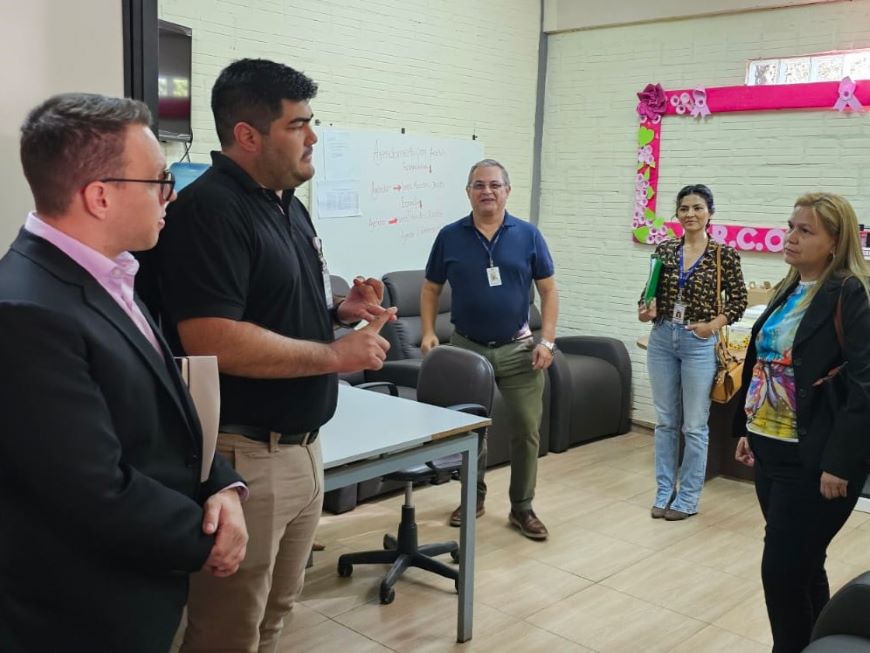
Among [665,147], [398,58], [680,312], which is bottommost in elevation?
[680,312]

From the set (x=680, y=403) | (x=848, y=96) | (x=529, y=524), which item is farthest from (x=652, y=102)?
(x=529, y=524)

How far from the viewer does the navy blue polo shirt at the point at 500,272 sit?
4.07 m

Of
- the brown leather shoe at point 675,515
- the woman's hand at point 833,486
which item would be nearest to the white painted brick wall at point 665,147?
the brown leather shoe at point 675,515

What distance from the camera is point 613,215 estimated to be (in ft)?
21.4

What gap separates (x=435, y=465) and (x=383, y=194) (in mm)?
2785

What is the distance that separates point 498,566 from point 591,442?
2.31 metres

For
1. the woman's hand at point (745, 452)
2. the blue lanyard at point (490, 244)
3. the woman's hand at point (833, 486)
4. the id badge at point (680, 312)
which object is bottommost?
the woman's hand at point (745, 452)

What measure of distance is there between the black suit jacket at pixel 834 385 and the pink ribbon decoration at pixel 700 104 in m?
3.83

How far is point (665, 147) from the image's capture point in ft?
20.2

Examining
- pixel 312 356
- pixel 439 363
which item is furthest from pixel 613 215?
pixel 312 356

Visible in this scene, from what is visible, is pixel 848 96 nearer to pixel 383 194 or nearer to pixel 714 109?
pixel 714 109

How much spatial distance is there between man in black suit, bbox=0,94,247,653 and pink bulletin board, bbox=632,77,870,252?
4.96 m

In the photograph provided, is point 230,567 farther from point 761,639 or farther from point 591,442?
point 591,442

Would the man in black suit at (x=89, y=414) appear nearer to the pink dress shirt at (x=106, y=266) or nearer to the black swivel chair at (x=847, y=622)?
the pink dress shirt at (x=106, y=266)
